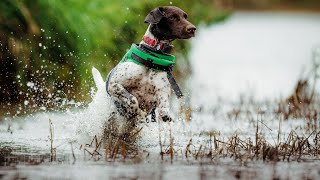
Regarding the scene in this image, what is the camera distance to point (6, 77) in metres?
11.7

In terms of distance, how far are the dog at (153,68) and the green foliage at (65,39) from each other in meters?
3.16

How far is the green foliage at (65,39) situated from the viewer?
11.6 meters

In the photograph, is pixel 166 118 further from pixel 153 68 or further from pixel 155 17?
pixel 155 17

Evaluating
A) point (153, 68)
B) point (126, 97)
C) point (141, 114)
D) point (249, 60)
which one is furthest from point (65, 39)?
point (249, 60)

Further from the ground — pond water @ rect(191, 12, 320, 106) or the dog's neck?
pond water @ rect(191, 12, 320, 106)

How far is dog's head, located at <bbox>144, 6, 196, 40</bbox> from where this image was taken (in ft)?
28.1

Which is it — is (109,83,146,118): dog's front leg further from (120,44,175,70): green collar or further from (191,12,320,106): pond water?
(191,12,320,106): pond water

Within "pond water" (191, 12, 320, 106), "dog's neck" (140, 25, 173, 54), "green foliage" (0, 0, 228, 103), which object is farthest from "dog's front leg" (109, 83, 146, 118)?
"pond water" (191, 12, 320, 106)

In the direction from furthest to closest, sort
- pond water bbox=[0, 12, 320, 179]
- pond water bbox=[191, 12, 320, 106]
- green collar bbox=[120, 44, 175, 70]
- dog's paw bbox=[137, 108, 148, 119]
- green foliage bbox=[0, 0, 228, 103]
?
pond water bbox=[191, 12, 320, 106] → green foliage bbox=[0, 0, 228, 103] → dog's paw bbox=[137, 108, 148, 119] → green collar bbox=[120, 44, 175, 70] → pond water bbox=[0, 12, 320, 179]

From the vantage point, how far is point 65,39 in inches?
472

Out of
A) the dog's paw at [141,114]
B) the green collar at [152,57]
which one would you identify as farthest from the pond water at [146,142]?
the green collar at [152,57]

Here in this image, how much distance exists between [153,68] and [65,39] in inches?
143

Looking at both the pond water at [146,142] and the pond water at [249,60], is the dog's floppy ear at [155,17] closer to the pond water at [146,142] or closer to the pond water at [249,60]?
the pond water at [146,142]

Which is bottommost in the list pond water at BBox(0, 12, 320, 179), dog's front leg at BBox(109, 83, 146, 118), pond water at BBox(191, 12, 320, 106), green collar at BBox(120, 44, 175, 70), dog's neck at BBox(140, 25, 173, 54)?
pond water at BBox(0, 12, 320, 179)
